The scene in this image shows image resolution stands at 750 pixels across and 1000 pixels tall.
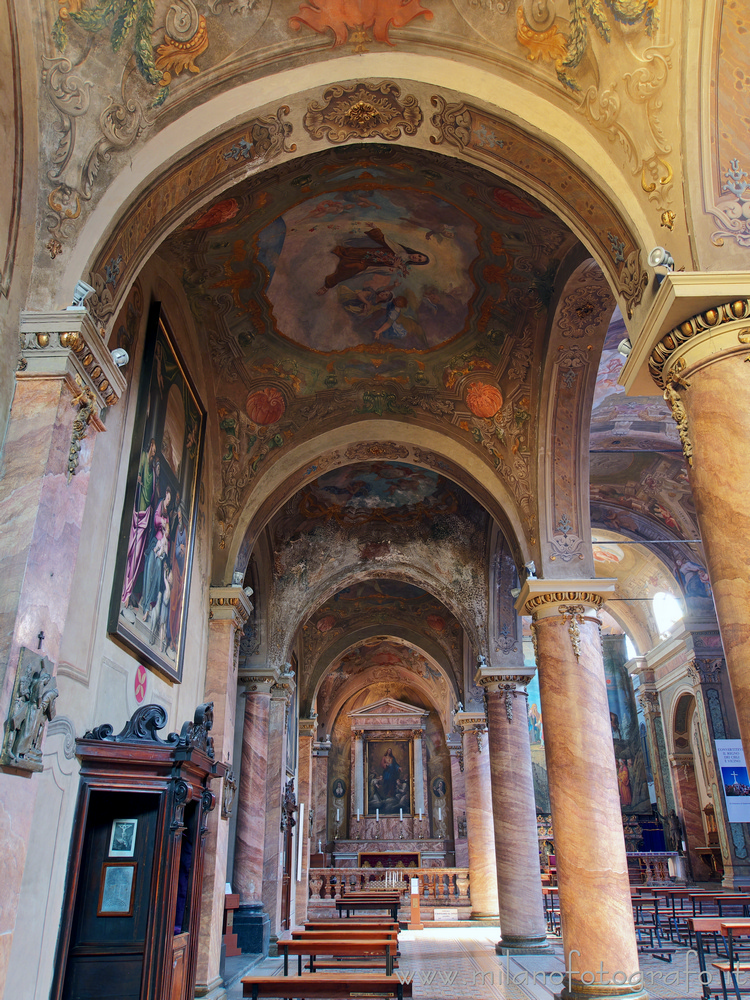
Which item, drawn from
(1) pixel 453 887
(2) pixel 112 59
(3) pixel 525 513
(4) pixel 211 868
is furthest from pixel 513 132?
(1) pixel 453 887

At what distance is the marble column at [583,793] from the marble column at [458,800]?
624 inches

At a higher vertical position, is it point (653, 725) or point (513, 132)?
point (513, 132)

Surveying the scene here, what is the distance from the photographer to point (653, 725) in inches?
931

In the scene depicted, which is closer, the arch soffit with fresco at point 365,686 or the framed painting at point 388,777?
the arch soffit with fresco at point 365,686

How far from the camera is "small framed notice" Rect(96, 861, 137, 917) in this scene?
20.6 ft

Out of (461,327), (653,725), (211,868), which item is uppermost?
(461,327)

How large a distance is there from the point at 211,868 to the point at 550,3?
31.8ft

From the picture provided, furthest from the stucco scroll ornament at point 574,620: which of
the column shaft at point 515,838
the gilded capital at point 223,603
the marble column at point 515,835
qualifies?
the marble column at point 515,835

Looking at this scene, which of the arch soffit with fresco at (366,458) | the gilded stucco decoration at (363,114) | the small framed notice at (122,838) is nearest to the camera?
the small framed notice at (122,838)

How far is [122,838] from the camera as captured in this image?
6.55 m

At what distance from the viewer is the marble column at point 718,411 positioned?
4438 mm

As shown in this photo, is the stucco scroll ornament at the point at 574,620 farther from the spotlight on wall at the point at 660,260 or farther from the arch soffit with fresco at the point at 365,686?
the arch soffit with fresco at the point at 365,686

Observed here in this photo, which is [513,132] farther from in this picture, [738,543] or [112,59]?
[738,543]

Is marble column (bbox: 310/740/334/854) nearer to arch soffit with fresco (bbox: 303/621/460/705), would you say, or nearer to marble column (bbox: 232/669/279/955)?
arch soffit with fresco (bbox: 303/621/460/705)
